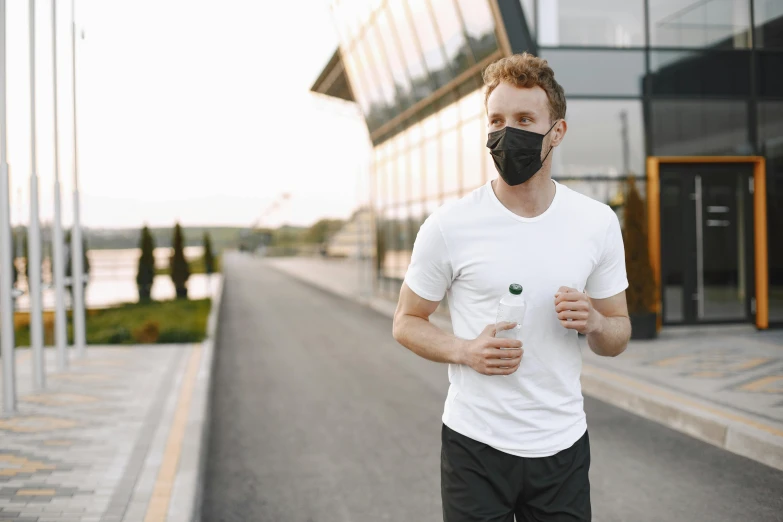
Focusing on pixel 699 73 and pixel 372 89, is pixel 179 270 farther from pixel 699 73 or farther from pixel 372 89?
pixel 699 73

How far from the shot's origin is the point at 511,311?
2.34 metres

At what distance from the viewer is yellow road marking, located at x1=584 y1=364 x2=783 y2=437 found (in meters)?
6.68

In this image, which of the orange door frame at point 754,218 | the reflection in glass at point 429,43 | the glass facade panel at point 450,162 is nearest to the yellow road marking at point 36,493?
the orange door frame at point 754,218

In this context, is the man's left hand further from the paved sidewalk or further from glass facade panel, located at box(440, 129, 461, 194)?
glass facade panel, located at box(440, 129, 461, 194)

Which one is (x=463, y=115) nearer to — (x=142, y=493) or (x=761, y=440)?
(x=761, y=440)

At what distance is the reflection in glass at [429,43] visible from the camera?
19.3 metres

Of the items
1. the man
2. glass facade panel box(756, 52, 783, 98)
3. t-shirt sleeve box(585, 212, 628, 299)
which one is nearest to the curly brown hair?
the man

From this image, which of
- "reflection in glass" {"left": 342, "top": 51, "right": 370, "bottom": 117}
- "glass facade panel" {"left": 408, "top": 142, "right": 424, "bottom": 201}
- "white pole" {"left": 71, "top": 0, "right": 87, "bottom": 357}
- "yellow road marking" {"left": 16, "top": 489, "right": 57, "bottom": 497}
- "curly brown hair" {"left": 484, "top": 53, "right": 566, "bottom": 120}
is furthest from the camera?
"reflection in glass" {"left": 342, "top": 51, "right": 370, "bottom": 117}

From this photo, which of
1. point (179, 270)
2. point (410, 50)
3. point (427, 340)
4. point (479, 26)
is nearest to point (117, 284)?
point (179, 270)

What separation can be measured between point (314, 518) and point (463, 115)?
47.9 feet

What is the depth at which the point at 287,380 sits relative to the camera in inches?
414

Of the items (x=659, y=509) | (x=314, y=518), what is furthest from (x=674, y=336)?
(x=314, y=518)

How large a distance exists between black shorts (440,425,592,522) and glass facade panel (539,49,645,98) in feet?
40.8

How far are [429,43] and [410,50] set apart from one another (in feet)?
5.38
